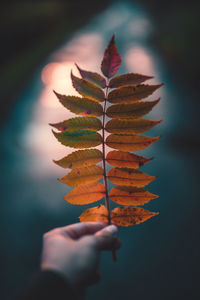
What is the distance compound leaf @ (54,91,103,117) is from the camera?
74 cm

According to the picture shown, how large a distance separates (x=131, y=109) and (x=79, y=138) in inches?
8.3

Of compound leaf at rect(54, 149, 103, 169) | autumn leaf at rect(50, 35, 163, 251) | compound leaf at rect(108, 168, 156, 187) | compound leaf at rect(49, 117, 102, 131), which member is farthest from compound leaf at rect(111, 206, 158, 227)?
compound leaf at rect(49, 117, 102, 131)

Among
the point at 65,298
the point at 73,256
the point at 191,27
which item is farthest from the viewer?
the point at 191,27

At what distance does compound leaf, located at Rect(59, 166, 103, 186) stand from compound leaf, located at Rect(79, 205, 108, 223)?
118 millimetres

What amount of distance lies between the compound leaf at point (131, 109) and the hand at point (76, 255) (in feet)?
1.45

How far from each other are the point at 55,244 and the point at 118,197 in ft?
0.95

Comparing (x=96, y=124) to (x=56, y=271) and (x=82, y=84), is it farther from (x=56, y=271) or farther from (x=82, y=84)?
A: (x=56, y=271)

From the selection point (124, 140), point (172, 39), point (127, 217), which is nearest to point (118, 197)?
point (127, 217)

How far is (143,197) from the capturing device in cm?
80

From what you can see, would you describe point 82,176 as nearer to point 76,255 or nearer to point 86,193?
point 86,193

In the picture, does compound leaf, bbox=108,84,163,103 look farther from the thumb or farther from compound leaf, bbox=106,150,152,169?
the thumb

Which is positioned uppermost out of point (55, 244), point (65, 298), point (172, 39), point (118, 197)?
point (172, 39)

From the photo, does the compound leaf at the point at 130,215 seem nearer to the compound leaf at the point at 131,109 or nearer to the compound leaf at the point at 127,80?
the compound leaf at the point at 131,109

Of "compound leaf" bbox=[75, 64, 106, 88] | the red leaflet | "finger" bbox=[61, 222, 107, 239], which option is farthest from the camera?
"finger" bbox=[61, 222, 107, 239]
